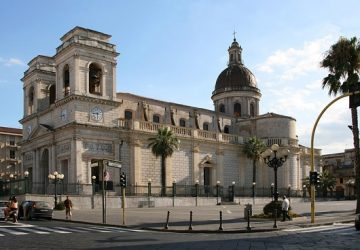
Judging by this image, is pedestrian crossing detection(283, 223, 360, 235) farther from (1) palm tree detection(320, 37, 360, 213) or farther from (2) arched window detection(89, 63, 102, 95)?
(2) arched window detection(89, 63, 102, 95)

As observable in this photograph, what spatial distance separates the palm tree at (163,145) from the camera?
59344 mm

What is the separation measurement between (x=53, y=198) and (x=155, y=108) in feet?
86.6

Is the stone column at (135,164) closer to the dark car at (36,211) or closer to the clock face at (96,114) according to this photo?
the clock face at (96,114)

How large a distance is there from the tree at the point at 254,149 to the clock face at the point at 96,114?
84.1ft

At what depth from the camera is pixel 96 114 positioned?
5703 centimetres

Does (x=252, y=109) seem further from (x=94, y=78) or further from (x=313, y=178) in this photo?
(x=313, y=178)

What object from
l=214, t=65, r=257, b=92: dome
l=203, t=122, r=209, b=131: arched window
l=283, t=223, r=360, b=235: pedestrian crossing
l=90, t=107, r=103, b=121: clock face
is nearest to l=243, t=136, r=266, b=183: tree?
l=203, t=122, r=209, b=131: arched window

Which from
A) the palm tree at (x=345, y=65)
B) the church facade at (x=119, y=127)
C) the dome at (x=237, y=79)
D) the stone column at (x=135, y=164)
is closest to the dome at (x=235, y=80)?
the dome at (x=237, y=79)

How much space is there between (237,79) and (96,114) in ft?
116

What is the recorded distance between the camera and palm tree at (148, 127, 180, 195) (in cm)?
5934

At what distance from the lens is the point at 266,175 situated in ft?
259

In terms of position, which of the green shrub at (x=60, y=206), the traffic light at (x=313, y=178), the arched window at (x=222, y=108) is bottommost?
the green shrub at (x=60, y=206)

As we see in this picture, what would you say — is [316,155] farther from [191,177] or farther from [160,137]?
[160,137]

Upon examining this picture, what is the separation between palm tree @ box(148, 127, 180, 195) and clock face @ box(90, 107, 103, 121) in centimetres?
702
